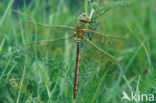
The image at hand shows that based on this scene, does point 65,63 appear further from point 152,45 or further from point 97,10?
point 152,45

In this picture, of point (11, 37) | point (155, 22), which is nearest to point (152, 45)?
point (155, 22)

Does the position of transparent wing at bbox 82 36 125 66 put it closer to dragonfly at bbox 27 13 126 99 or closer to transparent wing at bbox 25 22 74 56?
dragonfly at bbox 27 13 126 99

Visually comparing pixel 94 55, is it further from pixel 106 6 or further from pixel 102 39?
pixel 106 6

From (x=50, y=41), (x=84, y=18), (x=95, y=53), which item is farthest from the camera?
(x=50, y=41)

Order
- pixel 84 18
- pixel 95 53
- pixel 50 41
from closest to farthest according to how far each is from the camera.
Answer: pixel 84 18 < pixel 95 53 < pixel 50 41

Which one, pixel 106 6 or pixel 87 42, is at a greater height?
→ pixel 106 6

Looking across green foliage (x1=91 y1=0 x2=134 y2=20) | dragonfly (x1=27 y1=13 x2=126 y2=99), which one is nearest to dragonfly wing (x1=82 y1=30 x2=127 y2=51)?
dragonfly (x1=27 y1=13 x2=126 y2=99)

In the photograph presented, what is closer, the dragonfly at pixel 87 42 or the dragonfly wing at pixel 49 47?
the dragonfly at pixel 87 42

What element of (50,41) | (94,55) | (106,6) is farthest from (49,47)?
(106,6)

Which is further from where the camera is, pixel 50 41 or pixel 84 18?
pixel 50 41

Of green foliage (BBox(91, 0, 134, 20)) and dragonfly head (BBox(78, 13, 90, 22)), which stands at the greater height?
green foliage (BBox(91, 0, 134, 20))

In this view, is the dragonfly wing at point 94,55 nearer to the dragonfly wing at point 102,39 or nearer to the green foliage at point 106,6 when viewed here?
the dragonfly wing at point 102,39

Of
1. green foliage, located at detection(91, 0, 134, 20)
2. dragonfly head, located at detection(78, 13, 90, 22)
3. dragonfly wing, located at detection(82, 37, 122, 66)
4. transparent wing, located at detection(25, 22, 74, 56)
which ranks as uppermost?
green foliage, located at detection(91, 0, 134, 20)

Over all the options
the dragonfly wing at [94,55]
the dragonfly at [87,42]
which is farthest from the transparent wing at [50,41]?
the dragonfly wing at [94,55]
